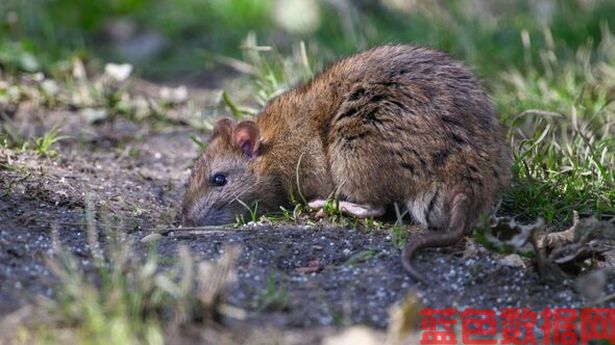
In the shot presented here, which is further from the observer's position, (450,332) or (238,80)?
(238,80)

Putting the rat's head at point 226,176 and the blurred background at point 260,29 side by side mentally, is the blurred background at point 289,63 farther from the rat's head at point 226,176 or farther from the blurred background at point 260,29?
the rat's head at point 226,176

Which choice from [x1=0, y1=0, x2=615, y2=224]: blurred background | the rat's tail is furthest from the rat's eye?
the rat's tail

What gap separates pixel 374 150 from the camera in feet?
16.6

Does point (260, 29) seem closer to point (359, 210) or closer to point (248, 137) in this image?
point (248, 137)

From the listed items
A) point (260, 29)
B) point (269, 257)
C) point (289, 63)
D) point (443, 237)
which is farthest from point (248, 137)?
point (260, 29)

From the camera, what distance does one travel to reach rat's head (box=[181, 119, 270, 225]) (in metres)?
5.57

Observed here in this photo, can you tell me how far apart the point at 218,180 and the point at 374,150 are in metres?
1.13

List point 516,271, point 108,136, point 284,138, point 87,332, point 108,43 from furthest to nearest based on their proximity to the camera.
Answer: point 108,43 < point 108,136 < point 284,138 < point 516,271 < point 87,332

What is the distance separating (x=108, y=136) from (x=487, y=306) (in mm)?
3871

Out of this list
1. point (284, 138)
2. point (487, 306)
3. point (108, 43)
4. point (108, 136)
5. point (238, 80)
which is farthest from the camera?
point (108, 43)

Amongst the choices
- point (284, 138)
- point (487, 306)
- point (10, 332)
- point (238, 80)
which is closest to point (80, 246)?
point (10, 332)

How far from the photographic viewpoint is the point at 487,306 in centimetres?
402

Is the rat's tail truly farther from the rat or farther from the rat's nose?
the rat's nose

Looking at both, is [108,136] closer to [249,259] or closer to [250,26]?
[249,259]
